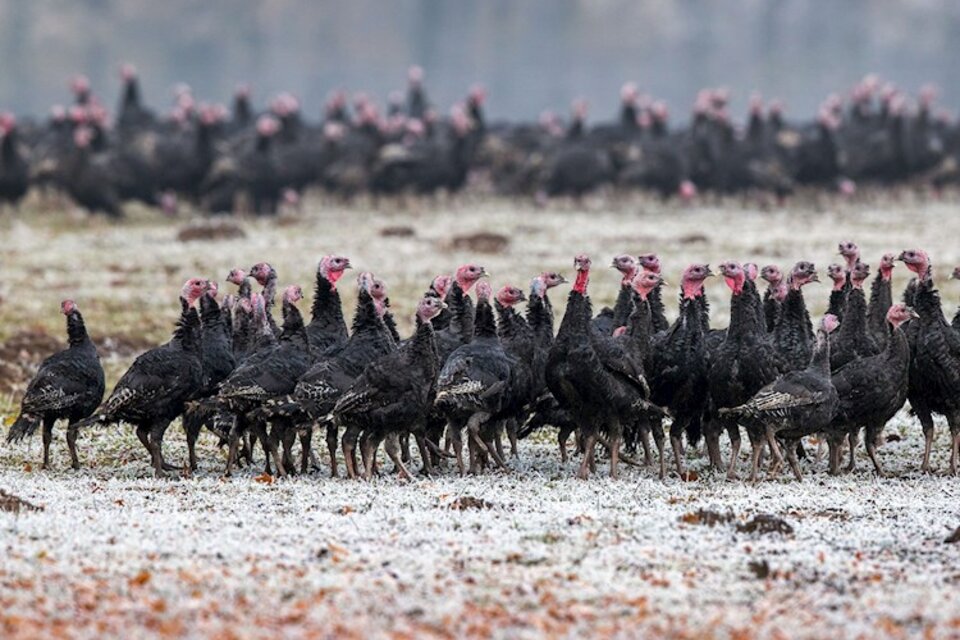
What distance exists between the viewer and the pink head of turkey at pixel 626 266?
66.3ft

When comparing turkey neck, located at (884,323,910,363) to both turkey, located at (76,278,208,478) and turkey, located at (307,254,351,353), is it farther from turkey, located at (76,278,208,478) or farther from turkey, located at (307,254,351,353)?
turkey, located at (76,278,208,478)

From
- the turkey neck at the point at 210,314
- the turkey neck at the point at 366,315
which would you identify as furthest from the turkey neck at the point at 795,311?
the turkey neck at the point at 210,314

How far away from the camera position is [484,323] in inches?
742

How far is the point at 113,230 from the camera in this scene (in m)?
50.3

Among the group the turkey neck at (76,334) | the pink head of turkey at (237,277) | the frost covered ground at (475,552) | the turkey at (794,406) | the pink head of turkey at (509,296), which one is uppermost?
the pink head of turkey at (237,277)

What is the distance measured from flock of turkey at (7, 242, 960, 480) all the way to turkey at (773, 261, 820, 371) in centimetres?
3

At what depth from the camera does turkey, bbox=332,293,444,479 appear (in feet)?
58.2

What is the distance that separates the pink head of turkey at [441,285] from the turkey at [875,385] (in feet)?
17.2

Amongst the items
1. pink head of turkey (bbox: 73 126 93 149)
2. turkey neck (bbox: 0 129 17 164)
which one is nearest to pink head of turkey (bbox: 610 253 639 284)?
turkey neck (bbox: 0 129 17 164)

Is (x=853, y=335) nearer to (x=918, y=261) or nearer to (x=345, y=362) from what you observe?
(x=918, y=261)

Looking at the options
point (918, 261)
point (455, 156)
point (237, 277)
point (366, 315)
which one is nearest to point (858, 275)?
point (918, 261)

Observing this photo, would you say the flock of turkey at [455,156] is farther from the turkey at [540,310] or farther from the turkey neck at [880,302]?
the turkey at [540,310]

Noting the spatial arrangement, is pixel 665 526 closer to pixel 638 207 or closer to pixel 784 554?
pixel 784 554

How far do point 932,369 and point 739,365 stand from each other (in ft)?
8.69
